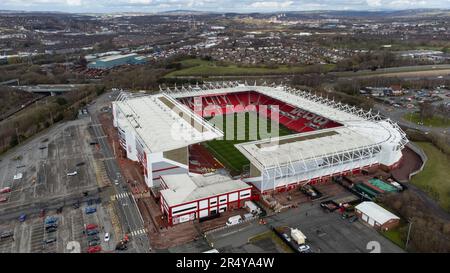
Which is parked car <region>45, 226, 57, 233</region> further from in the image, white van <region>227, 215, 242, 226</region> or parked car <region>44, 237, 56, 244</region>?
white van <region>227, 215, 242, 226</region>

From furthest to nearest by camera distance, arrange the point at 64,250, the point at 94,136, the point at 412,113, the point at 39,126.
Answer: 1. the point at 412,113
2. the point at 39,126
3. the point at 94,136
4. the point at 64,250

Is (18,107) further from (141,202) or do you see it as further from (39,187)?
(141,202)

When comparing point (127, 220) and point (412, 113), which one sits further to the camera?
point (412, 113)

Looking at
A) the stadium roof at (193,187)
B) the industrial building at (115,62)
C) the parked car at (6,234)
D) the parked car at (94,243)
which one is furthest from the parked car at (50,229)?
the industrial building at (115,62)

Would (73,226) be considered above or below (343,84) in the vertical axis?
below

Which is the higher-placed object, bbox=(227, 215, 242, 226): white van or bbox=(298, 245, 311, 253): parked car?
bbox=(227, 215, 242, 226): white van

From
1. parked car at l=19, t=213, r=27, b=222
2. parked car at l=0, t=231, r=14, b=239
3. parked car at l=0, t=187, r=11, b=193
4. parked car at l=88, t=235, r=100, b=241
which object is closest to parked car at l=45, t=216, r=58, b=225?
parked car at l=19, t=213, r=27, b=222

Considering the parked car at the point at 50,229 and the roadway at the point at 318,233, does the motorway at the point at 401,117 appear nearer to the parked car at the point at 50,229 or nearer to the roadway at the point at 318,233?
the roadway at the point at 318,233

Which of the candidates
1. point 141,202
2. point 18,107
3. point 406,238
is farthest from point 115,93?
point 406,238
